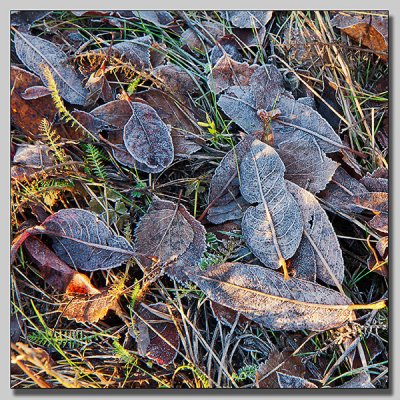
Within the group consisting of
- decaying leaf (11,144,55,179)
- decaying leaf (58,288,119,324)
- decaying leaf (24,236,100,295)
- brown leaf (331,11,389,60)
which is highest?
brown leaf (331,11,389,60)

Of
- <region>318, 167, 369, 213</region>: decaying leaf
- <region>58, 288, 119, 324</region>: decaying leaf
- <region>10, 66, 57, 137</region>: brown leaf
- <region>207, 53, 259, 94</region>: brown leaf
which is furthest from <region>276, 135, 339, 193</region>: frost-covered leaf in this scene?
<region>10, 66, 57, 137</region>: brown leaf

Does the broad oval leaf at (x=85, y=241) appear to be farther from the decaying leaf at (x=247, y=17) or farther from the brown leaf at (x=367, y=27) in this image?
the brown leaf at (x=367, y=27)

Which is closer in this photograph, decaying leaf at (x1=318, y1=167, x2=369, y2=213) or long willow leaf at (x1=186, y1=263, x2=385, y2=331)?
long willow leaf at (x1=186, y1=263, x2=385, y2=331)

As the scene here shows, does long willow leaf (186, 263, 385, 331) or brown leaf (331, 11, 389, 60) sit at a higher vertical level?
brown leaf (331, 11, 389, 60)

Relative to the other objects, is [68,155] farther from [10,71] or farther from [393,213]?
[393,213]

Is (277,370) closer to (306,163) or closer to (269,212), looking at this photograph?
(269,212)

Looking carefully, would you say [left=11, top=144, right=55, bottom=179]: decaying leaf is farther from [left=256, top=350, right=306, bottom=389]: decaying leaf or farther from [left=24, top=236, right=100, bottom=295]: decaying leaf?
[left=256, top=350, right=306, bottom=389]: decaying leaf

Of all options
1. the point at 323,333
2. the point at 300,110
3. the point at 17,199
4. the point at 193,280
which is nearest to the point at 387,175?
the point at 300,110

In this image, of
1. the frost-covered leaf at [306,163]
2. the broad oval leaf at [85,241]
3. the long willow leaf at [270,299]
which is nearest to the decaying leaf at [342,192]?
the frost-covered leaf at [306,163]
